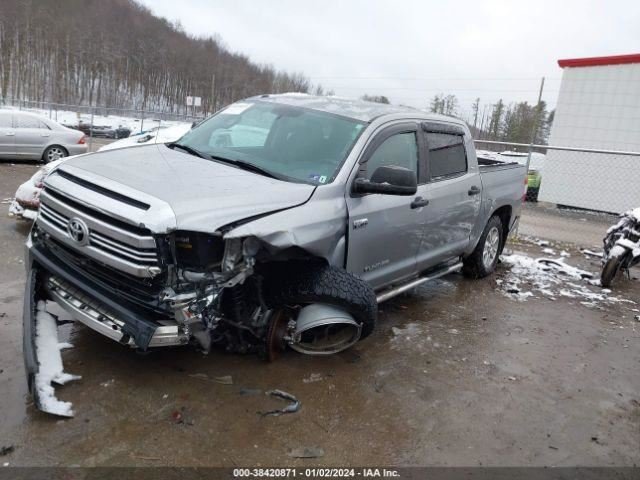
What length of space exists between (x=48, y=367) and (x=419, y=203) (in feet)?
10.1

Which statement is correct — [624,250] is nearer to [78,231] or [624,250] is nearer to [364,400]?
[364,400]

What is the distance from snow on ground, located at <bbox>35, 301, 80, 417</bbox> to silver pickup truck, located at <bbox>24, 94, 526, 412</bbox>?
0.04 m

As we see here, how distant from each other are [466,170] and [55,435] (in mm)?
Result: 4464

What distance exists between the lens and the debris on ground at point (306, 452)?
2.84 metres

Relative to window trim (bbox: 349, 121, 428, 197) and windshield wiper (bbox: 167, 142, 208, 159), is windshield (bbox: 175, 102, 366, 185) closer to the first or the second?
windshield wiper (bbox: 167, 142, 208, 159)

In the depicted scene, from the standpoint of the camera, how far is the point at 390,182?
3705 mm

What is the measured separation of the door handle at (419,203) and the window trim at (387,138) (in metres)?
0.18

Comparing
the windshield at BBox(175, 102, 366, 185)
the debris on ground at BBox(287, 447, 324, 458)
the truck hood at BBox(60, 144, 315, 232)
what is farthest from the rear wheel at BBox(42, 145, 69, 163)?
the debris on ground at BBox(287, 447, 324, 458)

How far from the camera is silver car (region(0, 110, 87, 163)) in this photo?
12.5m

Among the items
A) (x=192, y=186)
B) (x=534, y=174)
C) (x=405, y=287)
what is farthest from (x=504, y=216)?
(x=534, y=174)

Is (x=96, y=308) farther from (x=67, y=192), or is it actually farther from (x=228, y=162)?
(x=228, y=162)

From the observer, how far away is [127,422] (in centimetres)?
297

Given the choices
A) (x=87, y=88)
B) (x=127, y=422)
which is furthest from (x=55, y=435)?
(x=87, y=88)

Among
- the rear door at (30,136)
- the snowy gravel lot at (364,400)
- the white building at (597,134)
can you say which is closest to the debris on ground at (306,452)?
the snowy gravel lot at (364,400)
